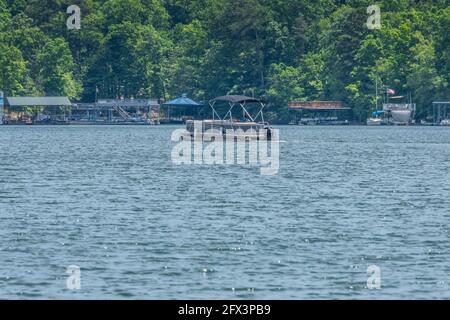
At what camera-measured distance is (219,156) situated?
350 feet

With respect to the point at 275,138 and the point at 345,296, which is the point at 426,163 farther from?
the point at 345,296

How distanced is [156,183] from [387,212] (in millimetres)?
19712

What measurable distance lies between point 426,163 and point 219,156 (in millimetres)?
18768

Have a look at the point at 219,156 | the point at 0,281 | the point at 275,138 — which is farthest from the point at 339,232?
the point at 275,138

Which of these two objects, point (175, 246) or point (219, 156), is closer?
point (175, 246)

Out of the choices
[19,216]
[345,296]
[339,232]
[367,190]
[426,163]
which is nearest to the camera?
[345,296]

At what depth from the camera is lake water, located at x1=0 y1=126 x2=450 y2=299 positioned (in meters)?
36.0

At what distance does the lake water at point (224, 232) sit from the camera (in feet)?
118

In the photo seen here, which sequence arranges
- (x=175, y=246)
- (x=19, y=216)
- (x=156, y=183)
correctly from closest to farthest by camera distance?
1. (x=175, y=246)
2. (x=19, y=216)
3. (x=156, y=183)

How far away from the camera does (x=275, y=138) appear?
453 feet

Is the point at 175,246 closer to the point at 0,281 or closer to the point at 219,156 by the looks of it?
the point at 0,281

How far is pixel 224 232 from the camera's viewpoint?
4641cm
